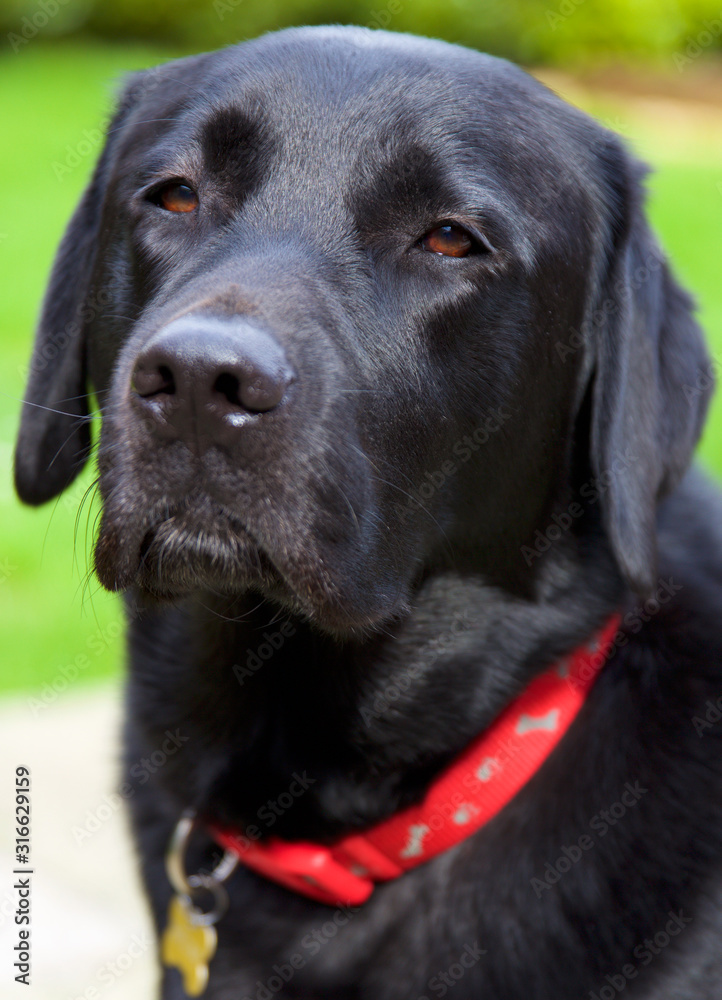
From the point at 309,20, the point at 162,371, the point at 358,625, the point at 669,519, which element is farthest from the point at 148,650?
the point at 309,20

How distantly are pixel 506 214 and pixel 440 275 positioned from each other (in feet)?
0.58

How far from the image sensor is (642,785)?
2309 millimetres

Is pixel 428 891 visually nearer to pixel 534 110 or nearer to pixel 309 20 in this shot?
pixel 534 110

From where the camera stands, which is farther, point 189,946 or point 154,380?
point 189,946

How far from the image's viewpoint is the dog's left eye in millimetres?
2172

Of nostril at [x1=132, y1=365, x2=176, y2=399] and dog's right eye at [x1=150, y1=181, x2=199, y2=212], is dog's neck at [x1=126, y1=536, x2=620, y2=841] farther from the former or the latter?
dog's right eye at [x1=150, y1=181, x2=199, y2=212]
